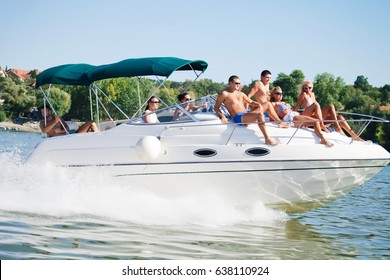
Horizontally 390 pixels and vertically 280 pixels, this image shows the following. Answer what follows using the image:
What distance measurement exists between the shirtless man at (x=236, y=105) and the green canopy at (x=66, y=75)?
249 cm

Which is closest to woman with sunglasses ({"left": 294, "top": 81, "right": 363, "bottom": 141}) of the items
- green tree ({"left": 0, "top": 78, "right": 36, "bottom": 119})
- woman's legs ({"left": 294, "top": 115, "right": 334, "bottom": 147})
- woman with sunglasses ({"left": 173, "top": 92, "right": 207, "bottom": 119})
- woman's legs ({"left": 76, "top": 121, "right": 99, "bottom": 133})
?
woman's legs ({"left": 294, "top": 115, "right": 334, "bottom": 147})

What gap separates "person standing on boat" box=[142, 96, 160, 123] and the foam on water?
1.14 metres

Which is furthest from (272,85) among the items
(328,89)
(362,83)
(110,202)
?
(110,202)

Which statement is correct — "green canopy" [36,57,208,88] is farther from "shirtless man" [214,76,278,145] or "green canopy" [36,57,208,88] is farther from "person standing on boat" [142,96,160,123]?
"shirtless man" [214,76,278,145]

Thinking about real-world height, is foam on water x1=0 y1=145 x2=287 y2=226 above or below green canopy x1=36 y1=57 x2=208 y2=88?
below

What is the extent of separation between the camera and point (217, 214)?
8.80 meters

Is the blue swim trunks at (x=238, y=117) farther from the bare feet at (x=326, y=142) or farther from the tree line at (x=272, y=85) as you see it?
the tree line at (x=272, y=85)

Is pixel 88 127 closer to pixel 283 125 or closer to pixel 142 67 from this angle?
pixel 142 67

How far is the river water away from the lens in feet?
22.8

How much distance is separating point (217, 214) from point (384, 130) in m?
39.7

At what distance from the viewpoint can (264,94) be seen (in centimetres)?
925

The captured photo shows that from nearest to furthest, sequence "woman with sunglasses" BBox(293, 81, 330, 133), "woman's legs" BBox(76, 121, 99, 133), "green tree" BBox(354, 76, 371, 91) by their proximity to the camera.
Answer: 1. "woman with sunglasses" BBox(293, 81, 330, 133)
2. "woman's legs" BBox(76, 121, 99, 133)
3. "green tree" BBox(354, 76, 371, 91)

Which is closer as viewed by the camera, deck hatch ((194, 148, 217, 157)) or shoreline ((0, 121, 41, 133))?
deck hatch ((194, 148, 217, 157))
